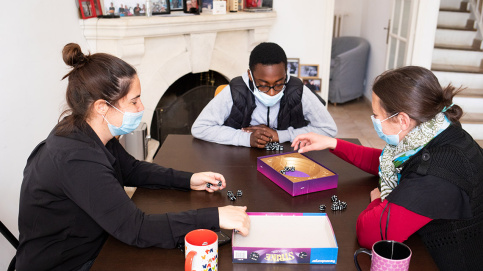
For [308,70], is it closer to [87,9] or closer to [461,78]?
[461,78]

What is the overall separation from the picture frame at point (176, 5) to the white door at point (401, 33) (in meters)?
2.19

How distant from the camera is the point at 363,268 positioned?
111cm

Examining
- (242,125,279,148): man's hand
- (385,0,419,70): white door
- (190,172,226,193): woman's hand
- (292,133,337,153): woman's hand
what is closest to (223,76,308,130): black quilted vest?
(242,125,279,148): man's hand

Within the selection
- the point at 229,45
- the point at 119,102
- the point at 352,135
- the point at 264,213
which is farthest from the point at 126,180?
the point at 352,135

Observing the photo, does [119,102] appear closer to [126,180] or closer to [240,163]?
[126,180]

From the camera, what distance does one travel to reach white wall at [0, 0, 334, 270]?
205 cm

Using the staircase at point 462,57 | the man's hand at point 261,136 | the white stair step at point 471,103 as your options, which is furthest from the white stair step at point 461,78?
the man's hand at point 261,136

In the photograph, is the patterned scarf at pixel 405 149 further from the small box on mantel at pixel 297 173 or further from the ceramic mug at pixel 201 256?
the ceramic mug at pixel 201 256

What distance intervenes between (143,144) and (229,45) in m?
1.30

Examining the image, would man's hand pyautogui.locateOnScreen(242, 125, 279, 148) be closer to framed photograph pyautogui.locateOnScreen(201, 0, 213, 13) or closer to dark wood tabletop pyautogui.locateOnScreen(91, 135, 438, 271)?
dark wood tabletop pyautogui.locateOnScreen(91, 135, 438, 271)

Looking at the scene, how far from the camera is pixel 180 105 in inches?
146

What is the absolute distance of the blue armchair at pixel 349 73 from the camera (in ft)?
18.4

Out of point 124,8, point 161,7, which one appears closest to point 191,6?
point 161,7

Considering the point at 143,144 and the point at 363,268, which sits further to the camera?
the point at 143,144
